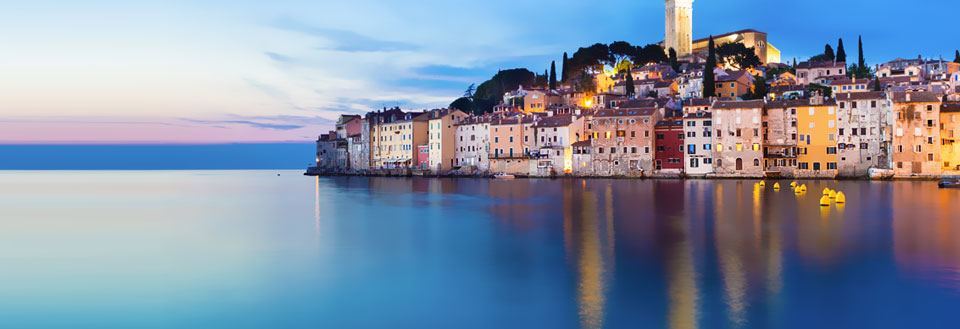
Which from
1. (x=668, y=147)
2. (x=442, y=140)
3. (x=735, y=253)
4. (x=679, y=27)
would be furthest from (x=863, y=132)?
(x=679, y=27)

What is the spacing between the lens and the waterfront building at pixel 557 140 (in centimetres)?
5469

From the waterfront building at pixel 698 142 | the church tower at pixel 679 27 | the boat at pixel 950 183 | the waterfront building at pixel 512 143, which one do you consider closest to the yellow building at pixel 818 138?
the waterfront building at pixel 698 142

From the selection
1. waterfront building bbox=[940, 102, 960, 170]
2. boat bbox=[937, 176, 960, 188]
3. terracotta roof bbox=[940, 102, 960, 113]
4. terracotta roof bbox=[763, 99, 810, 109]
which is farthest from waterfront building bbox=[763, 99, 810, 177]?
boat bbox=[937, 176, 960, 188]

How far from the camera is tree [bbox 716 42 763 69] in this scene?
239 feet

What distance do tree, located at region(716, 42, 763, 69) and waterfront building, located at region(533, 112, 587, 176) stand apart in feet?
82.1

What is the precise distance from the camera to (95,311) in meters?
10.7

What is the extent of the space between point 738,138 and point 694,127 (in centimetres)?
283

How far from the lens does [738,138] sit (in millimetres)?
47969

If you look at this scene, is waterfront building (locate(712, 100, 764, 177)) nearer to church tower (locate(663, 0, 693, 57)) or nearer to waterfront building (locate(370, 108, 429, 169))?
waterfront building (locate(370, 108, 429, 169))

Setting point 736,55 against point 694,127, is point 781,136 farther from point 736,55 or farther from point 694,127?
point 736,55

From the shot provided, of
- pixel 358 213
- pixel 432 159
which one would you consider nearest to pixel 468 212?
pixel 358 213

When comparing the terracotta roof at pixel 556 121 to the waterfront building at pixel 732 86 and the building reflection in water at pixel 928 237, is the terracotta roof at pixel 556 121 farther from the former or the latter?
the building reflection in water at pixel 928 237

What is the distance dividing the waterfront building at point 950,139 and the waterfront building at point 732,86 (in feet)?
47.9

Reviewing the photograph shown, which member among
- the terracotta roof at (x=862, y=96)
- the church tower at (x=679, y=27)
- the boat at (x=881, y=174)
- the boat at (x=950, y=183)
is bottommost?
the boat at (x=950, y=183)
